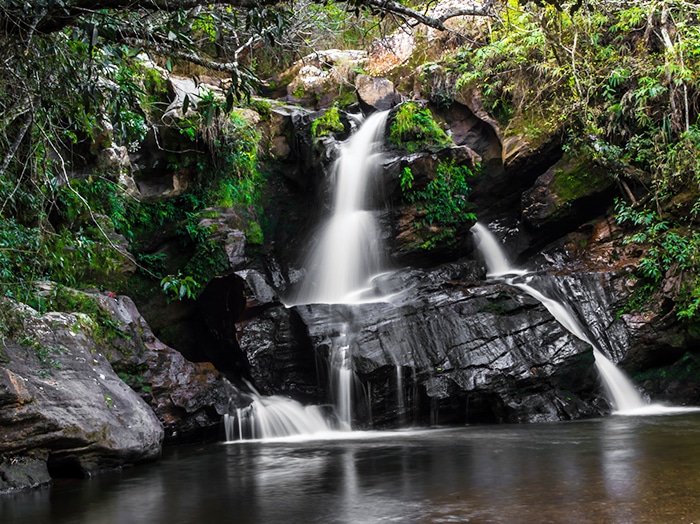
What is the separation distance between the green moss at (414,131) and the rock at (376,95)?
8.54 ft

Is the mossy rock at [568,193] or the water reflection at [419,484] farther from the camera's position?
the mossy rock at [568,193]

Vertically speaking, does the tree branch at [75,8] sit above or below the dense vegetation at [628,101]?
below

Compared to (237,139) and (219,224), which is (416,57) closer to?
(237,139)

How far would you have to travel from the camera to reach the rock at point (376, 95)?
16.6m

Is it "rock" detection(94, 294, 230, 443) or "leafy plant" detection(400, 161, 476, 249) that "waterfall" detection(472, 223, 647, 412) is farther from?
"rock" detection(94, 294, 230, 443)

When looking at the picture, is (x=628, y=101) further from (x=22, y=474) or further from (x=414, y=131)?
(x=22, y=474)

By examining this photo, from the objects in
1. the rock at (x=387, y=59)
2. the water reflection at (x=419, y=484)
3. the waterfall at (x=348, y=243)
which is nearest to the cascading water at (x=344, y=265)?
the waterfall at (x=348, y=243)

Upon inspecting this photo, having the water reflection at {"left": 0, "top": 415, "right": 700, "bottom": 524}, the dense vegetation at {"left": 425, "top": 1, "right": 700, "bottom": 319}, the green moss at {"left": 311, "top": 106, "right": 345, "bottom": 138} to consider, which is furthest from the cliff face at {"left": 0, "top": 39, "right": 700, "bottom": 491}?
the water reflection at {"left": 0, "top": 415, "right": 700, "bottom": 524}

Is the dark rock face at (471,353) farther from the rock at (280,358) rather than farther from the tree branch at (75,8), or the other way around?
the tree branch at (75,8)

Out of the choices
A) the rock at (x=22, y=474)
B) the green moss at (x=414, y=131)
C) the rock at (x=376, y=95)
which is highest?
the rock at (x=376, y=95)

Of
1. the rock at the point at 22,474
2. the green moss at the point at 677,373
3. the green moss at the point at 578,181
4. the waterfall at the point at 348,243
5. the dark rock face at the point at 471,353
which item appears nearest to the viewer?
the rock at the point at 22,474

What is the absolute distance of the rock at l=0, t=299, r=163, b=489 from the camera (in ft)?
20.5

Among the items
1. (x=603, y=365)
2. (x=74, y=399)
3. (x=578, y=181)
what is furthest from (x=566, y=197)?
(x=74, y=399)

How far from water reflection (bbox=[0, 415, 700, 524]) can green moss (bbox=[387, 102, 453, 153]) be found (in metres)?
7.67
